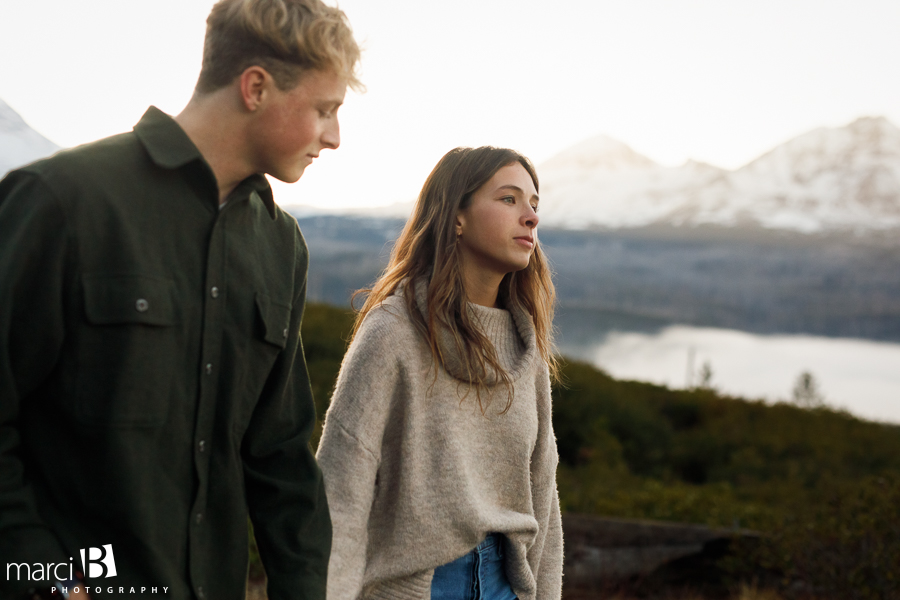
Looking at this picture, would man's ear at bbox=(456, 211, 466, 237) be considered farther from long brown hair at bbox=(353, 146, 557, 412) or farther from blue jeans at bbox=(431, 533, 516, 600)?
blue jeans at bbox=(431, 533, 516, 600)

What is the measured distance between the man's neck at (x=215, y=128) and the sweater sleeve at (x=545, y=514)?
1.47 metres

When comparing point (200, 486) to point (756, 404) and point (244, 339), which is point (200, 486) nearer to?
point (244, 339)

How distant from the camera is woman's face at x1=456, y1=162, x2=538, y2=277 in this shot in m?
2.59

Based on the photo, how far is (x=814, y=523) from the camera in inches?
230

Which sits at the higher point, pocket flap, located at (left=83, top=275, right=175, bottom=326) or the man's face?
the man's face

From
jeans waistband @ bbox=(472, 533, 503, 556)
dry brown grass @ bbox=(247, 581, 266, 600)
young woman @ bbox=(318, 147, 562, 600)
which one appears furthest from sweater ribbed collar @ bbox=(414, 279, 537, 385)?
dry brown grass @ bbox=(247, 581, 266, 600)

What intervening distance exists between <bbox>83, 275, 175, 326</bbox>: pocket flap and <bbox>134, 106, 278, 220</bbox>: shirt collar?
26 cm

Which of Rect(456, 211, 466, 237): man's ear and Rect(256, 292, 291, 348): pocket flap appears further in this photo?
Rect(456, 211, 466, 237): man's ear

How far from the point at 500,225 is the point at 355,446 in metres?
0.89

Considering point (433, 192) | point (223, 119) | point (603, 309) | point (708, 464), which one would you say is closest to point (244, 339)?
point (223, 119)

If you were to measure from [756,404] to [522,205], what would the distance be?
1285 centimetres

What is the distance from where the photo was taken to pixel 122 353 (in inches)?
60.5

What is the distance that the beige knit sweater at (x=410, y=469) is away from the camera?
2.25 metres

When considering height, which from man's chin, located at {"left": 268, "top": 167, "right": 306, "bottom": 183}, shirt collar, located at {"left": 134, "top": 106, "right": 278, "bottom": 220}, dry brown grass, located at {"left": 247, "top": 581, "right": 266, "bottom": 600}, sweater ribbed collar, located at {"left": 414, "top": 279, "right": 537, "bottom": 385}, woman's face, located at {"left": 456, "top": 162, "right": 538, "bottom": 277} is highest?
shirt collar, located at {"left": 134, "top": 106, "right": 278, "bottom": 220}
